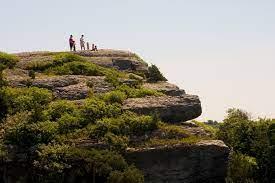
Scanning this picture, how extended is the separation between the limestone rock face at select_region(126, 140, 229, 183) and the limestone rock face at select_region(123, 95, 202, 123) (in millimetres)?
5264

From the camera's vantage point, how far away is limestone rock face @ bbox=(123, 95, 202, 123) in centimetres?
4138

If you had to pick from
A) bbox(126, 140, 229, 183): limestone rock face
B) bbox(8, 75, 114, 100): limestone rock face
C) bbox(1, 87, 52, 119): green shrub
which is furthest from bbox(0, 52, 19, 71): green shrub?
bbox(126, 140, 229, 183): limestone rock face

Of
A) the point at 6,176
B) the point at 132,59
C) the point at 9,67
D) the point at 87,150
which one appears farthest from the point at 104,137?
the point at 132,59

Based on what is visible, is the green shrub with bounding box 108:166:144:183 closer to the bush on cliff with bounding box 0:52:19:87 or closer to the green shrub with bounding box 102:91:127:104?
the green shrub with bounding box 102:91:127:104

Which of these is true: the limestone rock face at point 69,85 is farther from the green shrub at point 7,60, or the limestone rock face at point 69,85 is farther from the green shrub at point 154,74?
the green shrub at point 154,74

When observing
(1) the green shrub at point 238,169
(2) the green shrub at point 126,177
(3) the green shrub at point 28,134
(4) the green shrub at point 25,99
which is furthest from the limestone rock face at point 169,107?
(2) the green shrub at point 126,177

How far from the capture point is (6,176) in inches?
1377

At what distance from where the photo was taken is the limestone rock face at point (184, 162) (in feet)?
118

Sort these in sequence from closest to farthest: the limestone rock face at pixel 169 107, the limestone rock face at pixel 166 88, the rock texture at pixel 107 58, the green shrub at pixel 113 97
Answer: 1. the limestone rock face at pixel 169 107
2. the green shrub at pixel 113 97
3. the limestone rock face at pixel 166 88
4. the rock texture at pixel 107 58

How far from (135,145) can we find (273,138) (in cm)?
Answer: 2003

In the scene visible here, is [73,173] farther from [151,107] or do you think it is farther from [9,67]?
[9,67]

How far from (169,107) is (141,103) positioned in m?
2.35

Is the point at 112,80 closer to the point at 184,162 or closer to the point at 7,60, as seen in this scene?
the point at 7,60

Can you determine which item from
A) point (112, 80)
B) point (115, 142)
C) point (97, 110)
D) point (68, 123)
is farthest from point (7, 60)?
point (115, 142)
